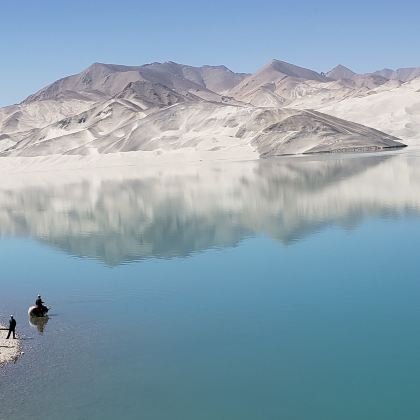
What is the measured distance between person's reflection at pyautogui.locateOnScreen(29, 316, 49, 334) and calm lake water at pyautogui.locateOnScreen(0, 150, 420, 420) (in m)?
0.22

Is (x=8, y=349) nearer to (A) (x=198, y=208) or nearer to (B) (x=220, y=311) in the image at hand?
(B) (x=220, y=311)

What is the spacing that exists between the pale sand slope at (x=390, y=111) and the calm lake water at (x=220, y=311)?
93.1 meters

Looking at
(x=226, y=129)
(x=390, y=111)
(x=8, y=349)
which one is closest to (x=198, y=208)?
(x=8, y=349)

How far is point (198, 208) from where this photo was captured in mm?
53594

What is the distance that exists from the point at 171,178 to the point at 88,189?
528 inches

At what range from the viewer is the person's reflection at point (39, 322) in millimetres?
23572

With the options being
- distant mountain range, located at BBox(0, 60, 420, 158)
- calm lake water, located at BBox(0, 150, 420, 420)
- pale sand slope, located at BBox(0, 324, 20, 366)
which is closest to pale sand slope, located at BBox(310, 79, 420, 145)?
distant mountain range, located at BBox(0, 60, 420, 158)

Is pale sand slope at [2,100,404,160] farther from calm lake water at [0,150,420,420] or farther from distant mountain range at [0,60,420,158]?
calm lake water at [0,150,420,420]

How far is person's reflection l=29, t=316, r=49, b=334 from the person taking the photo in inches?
928

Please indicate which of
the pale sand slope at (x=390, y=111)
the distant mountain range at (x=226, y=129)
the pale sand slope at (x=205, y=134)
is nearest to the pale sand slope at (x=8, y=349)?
the pale sand slope at (x=205, y=134)

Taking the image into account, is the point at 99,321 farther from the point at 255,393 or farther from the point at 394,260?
the point at 394,260

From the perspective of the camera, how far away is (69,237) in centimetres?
4472

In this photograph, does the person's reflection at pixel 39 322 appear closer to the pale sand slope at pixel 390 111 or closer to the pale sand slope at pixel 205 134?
the pale sand slope at pixel 205 134

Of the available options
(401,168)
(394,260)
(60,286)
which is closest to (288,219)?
(394,260)
